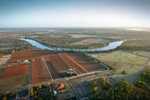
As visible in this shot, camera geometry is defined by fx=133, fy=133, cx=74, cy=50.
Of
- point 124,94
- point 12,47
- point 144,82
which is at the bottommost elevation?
point 12,47

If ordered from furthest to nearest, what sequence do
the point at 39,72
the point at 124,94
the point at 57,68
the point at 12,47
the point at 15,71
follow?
1. the point at 12,47
2. the point at 57,68
3. the point at 15,71
4. the point at 39,72
5. the point at 124,94

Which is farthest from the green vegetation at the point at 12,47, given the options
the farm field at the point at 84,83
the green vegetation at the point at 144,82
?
the green vegetation at the point at 144,82

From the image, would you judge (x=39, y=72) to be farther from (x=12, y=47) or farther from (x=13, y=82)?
(x=12, y=47)

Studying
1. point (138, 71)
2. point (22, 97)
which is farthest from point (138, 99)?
point (22, 97)

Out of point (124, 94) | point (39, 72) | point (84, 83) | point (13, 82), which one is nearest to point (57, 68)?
point (39, 72)

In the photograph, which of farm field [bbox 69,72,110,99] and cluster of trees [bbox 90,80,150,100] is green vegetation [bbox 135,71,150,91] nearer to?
cluster of trees [bbox 90,80,150,100]
